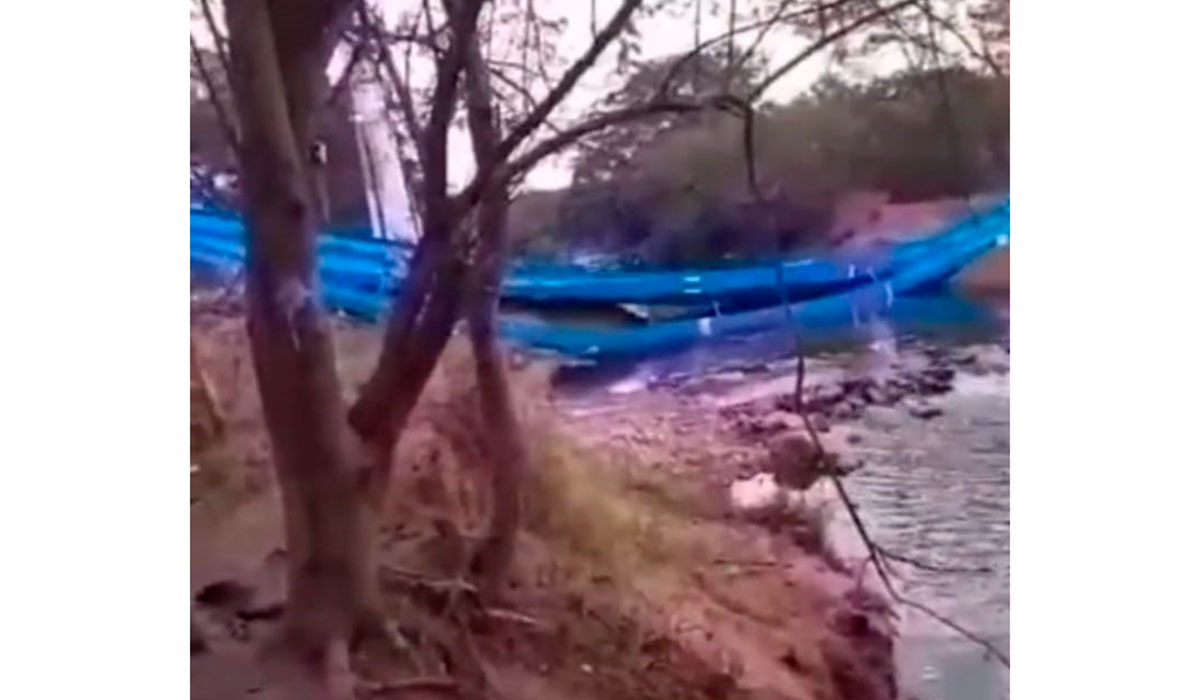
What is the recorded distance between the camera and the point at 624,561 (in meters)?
1.06

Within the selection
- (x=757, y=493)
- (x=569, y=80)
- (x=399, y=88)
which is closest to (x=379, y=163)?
(x=399, y=88)

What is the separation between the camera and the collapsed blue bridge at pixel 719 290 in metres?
1.05

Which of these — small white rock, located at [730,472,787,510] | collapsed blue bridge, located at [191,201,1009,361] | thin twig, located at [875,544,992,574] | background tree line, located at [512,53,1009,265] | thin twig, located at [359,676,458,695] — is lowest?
thin twig, located at [359,676,458,695]

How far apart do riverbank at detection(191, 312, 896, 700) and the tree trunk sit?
20mm

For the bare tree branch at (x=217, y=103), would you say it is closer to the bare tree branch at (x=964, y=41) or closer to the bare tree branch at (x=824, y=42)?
the bare tree branch at (x=824, y=42)

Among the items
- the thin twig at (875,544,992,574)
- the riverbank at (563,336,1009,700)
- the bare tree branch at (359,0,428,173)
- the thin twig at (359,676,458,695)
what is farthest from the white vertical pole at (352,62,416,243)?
the thin twig at (875,544,992,574)

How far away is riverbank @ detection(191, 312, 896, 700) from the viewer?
1.06 metres

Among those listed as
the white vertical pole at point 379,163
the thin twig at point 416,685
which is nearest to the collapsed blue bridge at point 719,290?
the white vertical pole at point 379,163

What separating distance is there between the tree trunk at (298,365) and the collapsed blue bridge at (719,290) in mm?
47

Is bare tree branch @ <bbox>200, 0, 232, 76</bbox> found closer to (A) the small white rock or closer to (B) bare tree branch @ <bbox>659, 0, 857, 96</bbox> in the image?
(B) bare tree branch @ <bbox>659, 0, 857, 96</bbox>

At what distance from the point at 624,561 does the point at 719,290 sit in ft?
0.77

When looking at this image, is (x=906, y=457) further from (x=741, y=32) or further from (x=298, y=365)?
(x=298, y=365)
